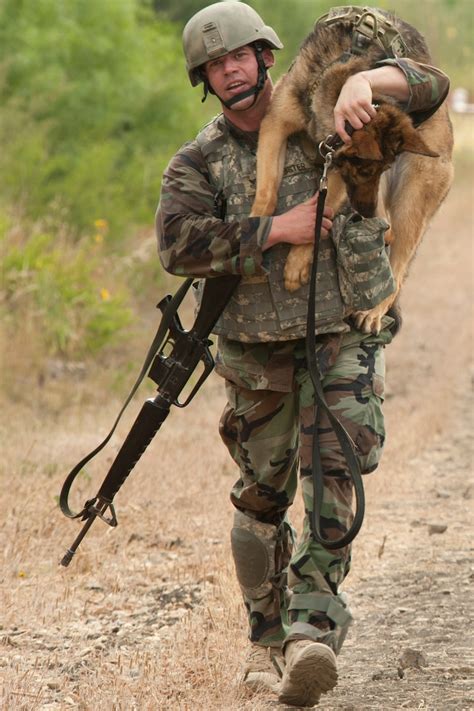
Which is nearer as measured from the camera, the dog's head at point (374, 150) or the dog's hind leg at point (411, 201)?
the dog's head at point (374, 150)

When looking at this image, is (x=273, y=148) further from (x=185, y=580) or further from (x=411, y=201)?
(x=185, y=580)

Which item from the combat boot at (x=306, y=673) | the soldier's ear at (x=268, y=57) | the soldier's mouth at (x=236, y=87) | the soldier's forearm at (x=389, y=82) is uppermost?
the soldier's ear at (x=268, y=57)

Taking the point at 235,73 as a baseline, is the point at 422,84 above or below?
below

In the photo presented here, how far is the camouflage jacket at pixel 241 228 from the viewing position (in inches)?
150

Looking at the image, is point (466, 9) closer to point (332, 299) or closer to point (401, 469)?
point (401, 469)

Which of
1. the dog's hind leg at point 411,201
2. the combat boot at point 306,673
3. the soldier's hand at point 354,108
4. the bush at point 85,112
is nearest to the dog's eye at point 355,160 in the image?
the soldier's hand at point 354,108

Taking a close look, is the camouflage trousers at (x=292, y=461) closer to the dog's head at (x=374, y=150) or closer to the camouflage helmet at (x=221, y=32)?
the dog's head at (x=374, y=150)

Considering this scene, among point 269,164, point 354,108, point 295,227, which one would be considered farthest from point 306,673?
point 354,108

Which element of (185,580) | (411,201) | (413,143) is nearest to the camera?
(413,143)

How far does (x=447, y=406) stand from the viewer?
8.86 meters

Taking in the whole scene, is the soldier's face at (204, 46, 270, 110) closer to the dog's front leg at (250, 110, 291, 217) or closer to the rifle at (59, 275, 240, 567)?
the dog's front leg at (250, 110, 291, 217)

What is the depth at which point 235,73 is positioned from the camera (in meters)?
3.91

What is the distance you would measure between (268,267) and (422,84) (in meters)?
0.72

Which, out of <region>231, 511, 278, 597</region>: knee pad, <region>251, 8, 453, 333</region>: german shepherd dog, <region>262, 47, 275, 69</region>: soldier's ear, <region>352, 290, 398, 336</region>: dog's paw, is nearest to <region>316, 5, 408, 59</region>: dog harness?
<region>251, 8, 453, 333</region>: german shepherd dog
